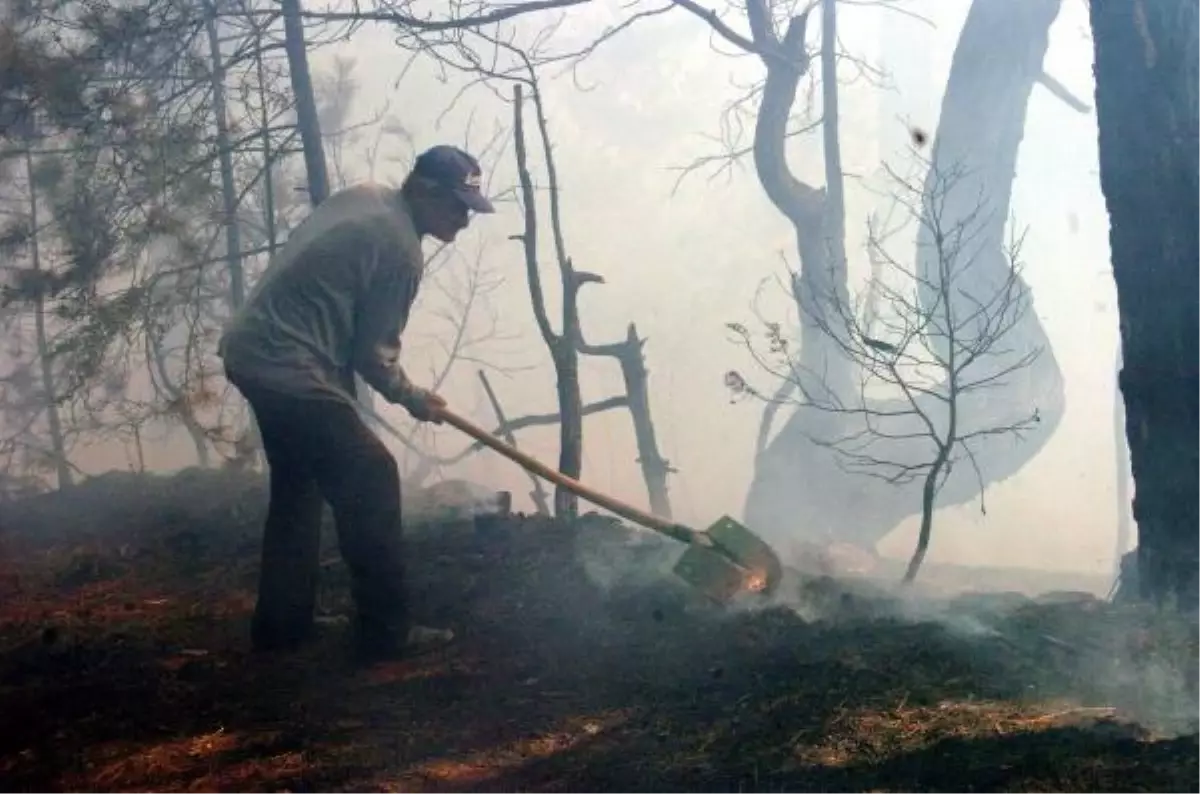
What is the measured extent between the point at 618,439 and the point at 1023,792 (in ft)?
109

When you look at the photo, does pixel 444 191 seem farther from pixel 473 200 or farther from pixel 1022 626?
pixel 1022 626

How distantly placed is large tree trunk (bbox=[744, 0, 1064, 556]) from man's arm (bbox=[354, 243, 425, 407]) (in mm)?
8499

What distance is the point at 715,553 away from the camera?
5.25 meters

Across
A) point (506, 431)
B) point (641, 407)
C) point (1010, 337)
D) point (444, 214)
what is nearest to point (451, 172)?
point (444, 214)

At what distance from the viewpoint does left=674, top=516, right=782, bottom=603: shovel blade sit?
517cm

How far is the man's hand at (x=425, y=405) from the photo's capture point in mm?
4742

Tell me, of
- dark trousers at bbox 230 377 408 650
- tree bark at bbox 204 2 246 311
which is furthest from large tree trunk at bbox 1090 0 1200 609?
tree bark at bbox 204 2 246 311

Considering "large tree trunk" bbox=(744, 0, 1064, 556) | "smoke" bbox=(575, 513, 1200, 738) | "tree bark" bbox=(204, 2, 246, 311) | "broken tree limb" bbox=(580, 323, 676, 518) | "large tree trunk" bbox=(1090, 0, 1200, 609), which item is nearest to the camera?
"smoke" bbox=(575, 513, 1200, 738)

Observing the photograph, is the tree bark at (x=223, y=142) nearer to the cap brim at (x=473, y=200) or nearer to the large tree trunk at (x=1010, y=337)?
the cap brim at (x=473, y=200)

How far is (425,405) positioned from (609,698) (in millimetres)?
1694

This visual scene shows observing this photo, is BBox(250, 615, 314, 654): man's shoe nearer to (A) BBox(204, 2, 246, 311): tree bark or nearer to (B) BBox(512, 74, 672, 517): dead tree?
(B) BBox(512, 74, 672, 517): dead tree

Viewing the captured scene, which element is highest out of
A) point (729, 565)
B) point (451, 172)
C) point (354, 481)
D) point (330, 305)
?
point (451, 172)

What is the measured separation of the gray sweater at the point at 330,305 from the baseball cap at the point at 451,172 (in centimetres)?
24

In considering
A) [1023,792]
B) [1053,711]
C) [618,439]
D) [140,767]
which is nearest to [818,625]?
[1053,711]
